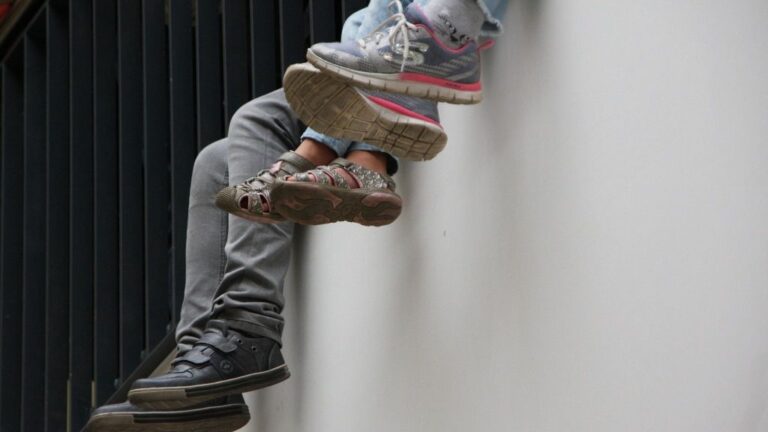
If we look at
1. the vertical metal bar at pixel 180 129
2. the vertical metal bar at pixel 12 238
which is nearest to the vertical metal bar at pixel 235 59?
the vertical metal bar at pixel 180 129

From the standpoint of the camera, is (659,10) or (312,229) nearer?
(659,10)

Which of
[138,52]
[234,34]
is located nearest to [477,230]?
[234,34]

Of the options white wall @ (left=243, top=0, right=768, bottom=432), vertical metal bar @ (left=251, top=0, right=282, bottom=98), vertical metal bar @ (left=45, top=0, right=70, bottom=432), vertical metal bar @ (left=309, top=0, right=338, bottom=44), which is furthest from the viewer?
vertical metal bar @ (left=45, top=0, right=70, bottom=432)

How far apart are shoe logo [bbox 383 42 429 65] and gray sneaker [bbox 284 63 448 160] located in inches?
2.3

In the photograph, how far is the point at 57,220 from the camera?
314cm

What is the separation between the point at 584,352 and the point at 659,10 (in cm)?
42

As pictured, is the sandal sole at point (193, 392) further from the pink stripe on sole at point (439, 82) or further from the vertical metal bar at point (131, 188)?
the vertical metal bar at point (131, 188)

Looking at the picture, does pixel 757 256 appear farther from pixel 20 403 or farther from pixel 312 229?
pixel 20 403

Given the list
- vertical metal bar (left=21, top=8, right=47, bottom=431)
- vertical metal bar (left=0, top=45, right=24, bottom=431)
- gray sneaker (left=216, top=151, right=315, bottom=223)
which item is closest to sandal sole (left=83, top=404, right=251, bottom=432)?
gray sneaker (left=216, top=151, right=315, bottom=223)

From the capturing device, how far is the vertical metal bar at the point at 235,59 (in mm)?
2576

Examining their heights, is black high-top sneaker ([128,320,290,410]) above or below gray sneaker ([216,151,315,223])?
below

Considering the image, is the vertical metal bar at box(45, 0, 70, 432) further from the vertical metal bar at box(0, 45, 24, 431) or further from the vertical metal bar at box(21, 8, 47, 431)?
the vertical metal bar at box(0, 45, 24, 431)

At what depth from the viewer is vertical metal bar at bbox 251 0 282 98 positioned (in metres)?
2.53

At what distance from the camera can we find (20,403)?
3293 mm
